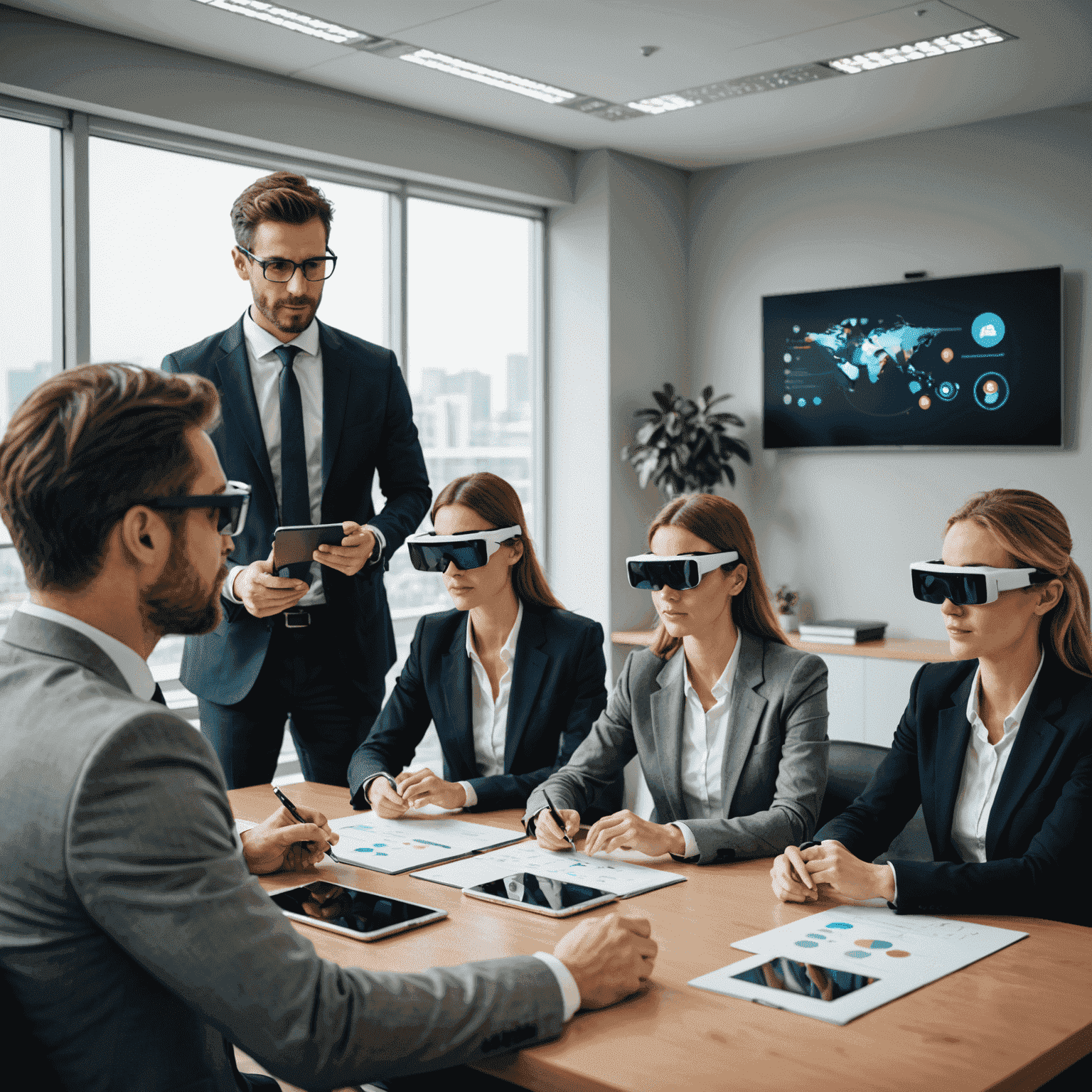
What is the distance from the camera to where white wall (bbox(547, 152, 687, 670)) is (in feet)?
20.2

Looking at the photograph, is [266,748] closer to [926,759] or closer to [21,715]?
[926,759]

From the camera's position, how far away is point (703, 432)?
6051 millimetres

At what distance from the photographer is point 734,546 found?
2.68m

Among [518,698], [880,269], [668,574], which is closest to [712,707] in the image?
[668,574]

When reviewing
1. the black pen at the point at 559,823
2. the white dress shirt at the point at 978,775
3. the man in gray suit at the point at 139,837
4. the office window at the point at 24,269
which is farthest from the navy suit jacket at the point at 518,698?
the office window at the point at 24,269

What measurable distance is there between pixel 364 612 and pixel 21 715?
1833 millimetres

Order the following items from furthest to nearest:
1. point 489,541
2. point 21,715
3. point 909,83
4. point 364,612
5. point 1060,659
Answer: point 909,83 < point 364,612 < point 489,541 < point 1060,659 < point 21,715

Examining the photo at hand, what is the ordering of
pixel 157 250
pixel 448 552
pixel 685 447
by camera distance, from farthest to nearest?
pixel 685 447 < pixel 157 250 < pixel 448 552

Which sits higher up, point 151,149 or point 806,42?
point 806,42

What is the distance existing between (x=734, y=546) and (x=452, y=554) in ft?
2.09

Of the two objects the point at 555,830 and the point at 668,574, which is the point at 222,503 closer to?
the point at 555,830

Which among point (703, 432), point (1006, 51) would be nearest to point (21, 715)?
point (1006, 51)

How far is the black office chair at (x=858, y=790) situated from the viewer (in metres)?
2.48

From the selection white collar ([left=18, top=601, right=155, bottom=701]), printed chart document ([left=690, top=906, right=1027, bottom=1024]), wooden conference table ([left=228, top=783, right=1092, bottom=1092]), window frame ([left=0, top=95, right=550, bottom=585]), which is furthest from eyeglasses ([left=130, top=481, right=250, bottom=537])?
window frame ([left=0, top=95, right=550, bottom=585])
